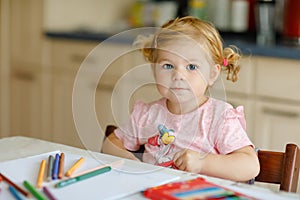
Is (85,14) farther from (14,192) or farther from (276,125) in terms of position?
(14,192)

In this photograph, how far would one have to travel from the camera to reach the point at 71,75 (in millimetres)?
3119

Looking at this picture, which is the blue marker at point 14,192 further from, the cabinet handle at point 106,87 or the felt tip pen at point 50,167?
the cabinet handle at point 106,87

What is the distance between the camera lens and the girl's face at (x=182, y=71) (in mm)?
1273

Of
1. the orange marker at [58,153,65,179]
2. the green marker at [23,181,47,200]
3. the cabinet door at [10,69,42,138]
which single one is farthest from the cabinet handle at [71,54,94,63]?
the green marker at [23,181,47,200]

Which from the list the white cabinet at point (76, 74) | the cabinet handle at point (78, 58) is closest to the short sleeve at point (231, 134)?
the white cabinet at point (76, 74)

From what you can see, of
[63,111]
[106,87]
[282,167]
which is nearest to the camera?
[282,167]

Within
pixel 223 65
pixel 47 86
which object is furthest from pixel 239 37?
pixel 223 65

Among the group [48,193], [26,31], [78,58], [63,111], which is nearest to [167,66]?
[48,193]

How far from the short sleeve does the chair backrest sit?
0.05m

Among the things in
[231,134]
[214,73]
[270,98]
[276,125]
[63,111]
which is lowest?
[63,111]

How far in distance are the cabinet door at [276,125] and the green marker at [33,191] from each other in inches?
61.6

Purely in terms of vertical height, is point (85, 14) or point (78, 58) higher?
point (85, 14)

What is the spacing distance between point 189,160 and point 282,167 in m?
0.21

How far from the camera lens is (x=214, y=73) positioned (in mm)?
1354
